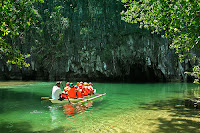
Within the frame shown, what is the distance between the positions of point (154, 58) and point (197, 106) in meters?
19.1

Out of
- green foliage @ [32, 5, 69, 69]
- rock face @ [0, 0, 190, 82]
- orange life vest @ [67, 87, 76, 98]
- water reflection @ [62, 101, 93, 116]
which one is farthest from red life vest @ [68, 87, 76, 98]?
green foliage @ [32, 5, 69, 69]

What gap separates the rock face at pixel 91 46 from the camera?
2688cm

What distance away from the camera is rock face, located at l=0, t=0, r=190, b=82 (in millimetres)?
26875

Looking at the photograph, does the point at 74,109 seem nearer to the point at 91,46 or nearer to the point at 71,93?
the point at 71,93

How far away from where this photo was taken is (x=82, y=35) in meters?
29.0

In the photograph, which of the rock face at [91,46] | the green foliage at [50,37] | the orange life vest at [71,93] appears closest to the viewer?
the orange life vest at [71,93]

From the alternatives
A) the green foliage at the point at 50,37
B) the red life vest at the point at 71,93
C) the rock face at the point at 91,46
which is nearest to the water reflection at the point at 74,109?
the red life vest at the point at 71,93

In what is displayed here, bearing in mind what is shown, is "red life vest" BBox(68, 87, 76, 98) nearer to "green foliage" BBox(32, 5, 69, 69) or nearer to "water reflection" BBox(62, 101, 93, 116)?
"water reflection" BBox(62, 101, 93, 116)

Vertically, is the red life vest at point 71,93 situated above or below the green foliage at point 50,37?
below

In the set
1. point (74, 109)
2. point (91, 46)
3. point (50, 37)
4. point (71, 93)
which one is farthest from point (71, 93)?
point (50, 37)

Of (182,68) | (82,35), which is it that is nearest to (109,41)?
(82,35)

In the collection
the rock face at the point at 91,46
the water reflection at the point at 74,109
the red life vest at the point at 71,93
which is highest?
the rock face at the point at 91,46

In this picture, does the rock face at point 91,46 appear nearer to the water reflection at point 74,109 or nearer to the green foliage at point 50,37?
the green foliage at point 50,37

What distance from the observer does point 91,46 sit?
94.5 feet
